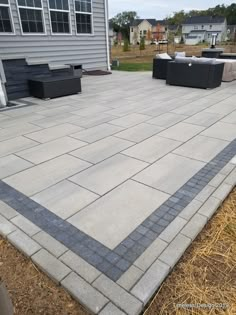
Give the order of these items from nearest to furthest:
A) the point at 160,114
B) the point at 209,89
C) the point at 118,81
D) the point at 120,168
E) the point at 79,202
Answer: the point at 79,202 → the point at 120,168 → the point at 160,114 → the point at 209,89 → the point at 118,81

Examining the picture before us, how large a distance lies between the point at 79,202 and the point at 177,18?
66342 mm

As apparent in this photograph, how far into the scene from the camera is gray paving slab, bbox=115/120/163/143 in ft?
12.3

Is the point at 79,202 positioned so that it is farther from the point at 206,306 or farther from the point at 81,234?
the point at 206,306

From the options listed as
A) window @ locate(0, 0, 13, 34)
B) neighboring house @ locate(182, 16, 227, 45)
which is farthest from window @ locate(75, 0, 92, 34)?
neighboring house @ locate(182, 16, 227, 45)

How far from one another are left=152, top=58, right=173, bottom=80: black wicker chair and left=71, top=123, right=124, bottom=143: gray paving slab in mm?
4936

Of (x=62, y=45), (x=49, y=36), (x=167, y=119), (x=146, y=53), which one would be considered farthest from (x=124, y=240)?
(x=146, y=53)

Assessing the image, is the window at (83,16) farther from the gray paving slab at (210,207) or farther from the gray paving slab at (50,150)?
Result: the gray paving slab at (210,207)

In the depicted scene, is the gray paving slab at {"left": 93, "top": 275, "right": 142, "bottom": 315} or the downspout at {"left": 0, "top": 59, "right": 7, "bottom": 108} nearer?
the gray paving slab at {"left": 93, "top": 275, "right": 142, "bottom": 315}

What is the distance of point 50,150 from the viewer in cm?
337

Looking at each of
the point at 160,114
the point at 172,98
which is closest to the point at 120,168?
the point at 160,114

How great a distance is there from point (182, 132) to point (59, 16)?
6.98m

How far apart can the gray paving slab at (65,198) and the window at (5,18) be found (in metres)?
6.62

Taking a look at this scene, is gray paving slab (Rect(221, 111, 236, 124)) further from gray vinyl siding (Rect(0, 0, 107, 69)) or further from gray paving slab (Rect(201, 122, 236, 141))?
gray vinyl siding (Rect(0, 0, 107, 69))

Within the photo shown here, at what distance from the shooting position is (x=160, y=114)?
4.87 metres
